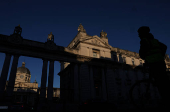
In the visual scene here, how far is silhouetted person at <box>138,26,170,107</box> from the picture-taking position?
2920 mm

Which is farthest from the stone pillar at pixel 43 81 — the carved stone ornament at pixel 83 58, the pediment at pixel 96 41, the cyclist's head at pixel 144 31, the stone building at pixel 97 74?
the cyclist's head at pixel 144 31

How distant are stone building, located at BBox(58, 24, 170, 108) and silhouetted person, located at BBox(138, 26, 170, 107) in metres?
18.9

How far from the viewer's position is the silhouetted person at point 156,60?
2.92 m

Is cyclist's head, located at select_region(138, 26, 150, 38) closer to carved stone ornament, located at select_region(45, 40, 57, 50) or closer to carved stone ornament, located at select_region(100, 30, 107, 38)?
carved stone ornament, located at select_region(45, 40, 57, 50)

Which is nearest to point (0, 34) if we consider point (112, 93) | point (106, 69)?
point (106, 69)

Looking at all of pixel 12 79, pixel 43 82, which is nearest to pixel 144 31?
pixel 43 82

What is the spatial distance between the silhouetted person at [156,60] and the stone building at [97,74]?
18.9 metres

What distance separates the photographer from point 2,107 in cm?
1484

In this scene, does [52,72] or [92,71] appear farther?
[92,71]

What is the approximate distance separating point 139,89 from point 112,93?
9.88 metres

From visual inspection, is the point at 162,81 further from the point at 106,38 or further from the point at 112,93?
the point at 106,38

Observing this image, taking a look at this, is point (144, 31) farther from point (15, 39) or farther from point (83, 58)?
point (15, 39)

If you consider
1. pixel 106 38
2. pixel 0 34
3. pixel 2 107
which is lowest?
pixel 2 107

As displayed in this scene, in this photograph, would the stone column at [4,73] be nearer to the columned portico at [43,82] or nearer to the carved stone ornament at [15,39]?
the carved stone ornament at [15,39]
